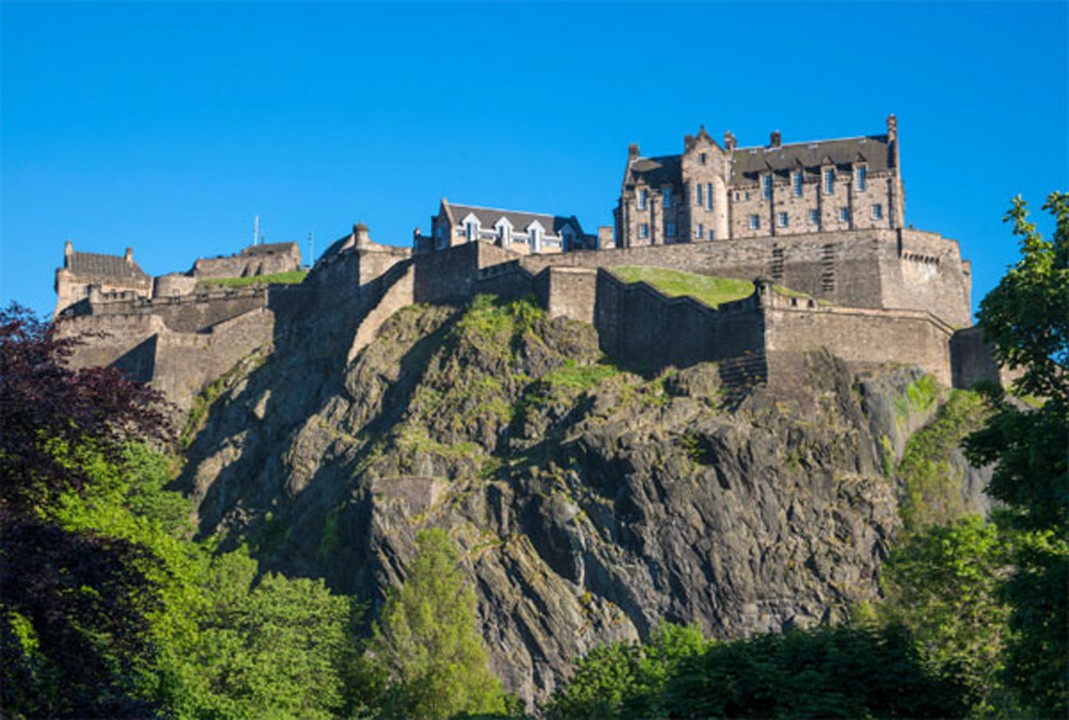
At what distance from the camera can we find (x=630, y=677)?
47438mm

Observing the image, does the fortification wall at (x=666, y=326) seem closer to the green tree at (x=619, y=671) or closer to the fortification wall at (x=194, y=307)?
the green tree at (x=619, y=671)

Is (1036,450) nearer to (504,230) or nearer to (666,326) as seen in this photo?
(666,326)

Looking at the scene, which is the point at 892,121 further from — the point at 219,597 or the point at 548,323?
the point at 219,597

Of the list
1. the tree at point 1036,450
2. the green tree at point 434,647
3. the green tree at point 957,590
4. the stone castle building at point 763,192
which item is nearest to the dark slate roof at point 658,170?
the stone castle building at point 763,192

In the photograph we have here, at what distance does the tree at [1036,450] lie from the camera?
24.4 m

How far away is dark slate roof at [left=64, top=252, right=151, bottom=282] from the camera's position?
10544 centimetres

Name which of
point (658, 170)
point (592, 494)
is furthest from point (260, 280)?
point (592, 494)

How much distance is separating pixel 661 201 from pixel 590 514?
31.8 metres

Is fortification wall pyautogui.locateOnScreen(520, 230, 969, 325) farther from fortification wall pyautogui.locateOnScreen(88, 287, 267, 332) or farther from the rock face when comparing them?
fortification wall pyautogui.locateOnScreen(88, 287, 267, 332)

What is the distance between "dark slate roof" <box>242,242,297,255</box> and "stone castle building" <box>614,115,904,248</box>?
3376 centimetres

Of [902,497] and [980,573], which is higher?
[902,497]

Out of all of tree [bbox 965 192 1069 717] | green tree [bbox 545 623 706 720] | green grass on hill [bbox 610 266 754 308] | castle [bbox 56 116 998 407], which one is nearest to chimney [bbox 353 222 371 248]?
castle [bbox 56 116 998 407]

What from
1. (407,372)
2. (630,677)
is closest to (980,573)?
(630,677)

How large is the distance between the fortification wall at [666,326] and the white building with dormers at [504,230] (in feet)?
76.1
